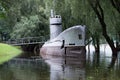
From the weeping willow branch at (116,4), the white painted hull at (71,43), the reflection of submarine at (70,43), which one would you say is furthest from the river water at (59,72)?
the reflection of submarine at (70,43)

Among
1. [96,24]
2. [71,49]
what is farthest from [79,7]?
[71,49]

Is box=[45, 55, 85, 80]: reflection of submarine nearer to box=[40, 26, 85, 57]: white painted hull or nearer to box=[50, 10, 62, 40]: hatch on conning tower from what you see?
box=[40, 26, 85, 57]: white painted hull

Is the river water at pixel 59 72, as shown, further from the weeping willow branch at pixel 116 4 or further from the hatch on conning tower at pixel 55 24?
the hatch on conning tower at pixel 55 24

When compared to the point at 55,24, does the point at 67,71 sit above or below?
below

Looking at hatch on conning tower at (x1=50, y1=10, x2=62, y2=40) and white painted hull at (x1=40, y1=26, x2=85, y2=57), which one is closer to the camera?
white painted hull at (x1=40, y1=26, x2=85, y2=57)

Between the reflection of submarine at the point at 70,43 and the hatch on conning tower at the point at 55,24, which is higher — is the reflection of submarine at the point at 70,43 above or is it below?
below

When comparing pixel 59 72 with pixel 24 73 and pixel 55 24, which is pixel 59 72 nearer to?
pixel 24 73

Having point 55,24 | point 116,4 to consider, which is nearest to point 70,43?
point 55,24

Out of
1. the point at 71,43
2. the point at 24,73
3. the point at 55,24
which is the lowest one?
the point at 24,73

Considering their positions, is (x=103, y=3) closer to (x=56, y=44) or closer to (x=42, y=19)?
(x=56, y=44)

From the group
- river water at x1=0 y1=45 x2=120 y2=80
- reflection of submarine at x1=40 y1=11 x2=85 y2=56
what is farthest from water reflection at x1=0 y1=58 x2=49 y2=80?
reflection of submarine at x1=40 y1=11 x2=85 y2=56

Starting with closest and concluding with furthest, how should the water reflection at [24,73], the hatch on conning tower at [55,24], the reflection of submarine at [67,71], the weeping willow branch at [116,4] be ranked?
1. the water reflection at [24,73]
2. the reflection of submarine at [67,71]
3. the weeping willow branch at [116,4]
4. the hatch on conning tower at [55,24]

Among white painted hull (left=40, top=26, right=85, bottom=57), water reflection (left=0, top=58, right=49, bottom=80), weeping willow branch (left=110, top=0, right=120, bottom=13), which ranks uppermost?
weeping willow branch (left=110, top=0, right=120, bottom=13)

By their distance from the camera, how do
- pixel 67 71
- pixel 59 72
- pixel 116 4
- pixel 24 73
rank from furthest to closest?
pixel 116 4, pixel 67 71, pixel 59 72, pixel 24 73
